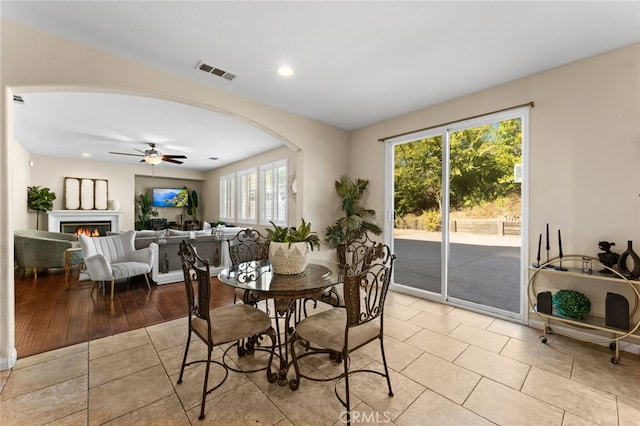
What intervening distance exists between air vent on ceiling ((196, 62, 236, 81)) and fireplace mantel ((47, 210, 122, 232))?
22.7 feet

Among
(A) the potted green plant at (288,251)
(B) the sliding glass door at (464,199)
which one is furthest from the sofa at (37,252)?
(B) the sliding glass door at (464,199)

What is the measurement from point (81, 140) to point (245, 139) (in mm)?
3383

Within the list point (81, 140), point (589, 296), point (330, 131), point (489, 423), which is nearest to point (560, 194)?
point (589, 296)

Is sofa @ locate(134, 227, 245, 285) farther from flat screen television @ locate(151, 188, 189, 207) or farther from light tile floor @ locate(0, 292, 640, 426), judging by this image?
flat screen television @ locate(151, 188, 189, 207)

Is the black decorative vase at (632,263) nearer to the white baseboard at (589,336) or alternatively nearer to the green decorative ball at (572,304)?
the green decorative ball at (572,304)

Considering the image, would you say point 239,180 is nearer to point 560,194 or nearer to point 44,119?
point 44,119

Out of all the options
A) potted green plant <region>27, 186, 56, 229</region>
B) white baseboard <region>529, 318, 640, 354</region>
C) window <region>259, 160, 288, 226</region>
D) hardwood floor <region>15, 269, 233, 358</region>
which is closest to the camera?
white baseboard <region>529, 318, 640, 354</region>

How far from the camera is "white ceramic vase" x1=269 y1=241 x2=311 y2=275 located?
2.09 m

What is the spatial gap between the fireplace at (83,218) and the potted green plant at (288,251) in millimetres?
7805

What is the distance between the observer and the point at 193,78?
9.66 feet

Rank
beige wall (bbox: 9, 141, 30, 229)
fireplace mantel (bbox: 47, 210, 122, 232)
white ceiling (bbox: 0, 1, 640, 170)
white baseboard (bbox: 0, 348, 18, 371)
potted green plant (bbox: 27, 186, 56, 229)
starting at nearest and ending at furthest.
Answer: white ceiling (bbox: 0, 1, 640, 170) → white baseboard (bbox: 0, 348, 18, 371) → beige wall (bbox: 9, 141, 30, 229) → potted green plant (bbox: 27, 186, 56, 229) → fireplace mantel (bbox: 47, 210, 122, 232)

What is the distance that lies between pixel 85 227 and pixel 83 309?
5.67 m

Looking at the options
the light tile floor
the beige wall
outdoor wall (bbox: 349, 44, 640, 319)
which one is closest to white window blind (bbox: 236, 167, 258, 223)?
the beige wall

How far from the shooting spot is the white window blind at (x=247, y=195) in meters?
7.09
